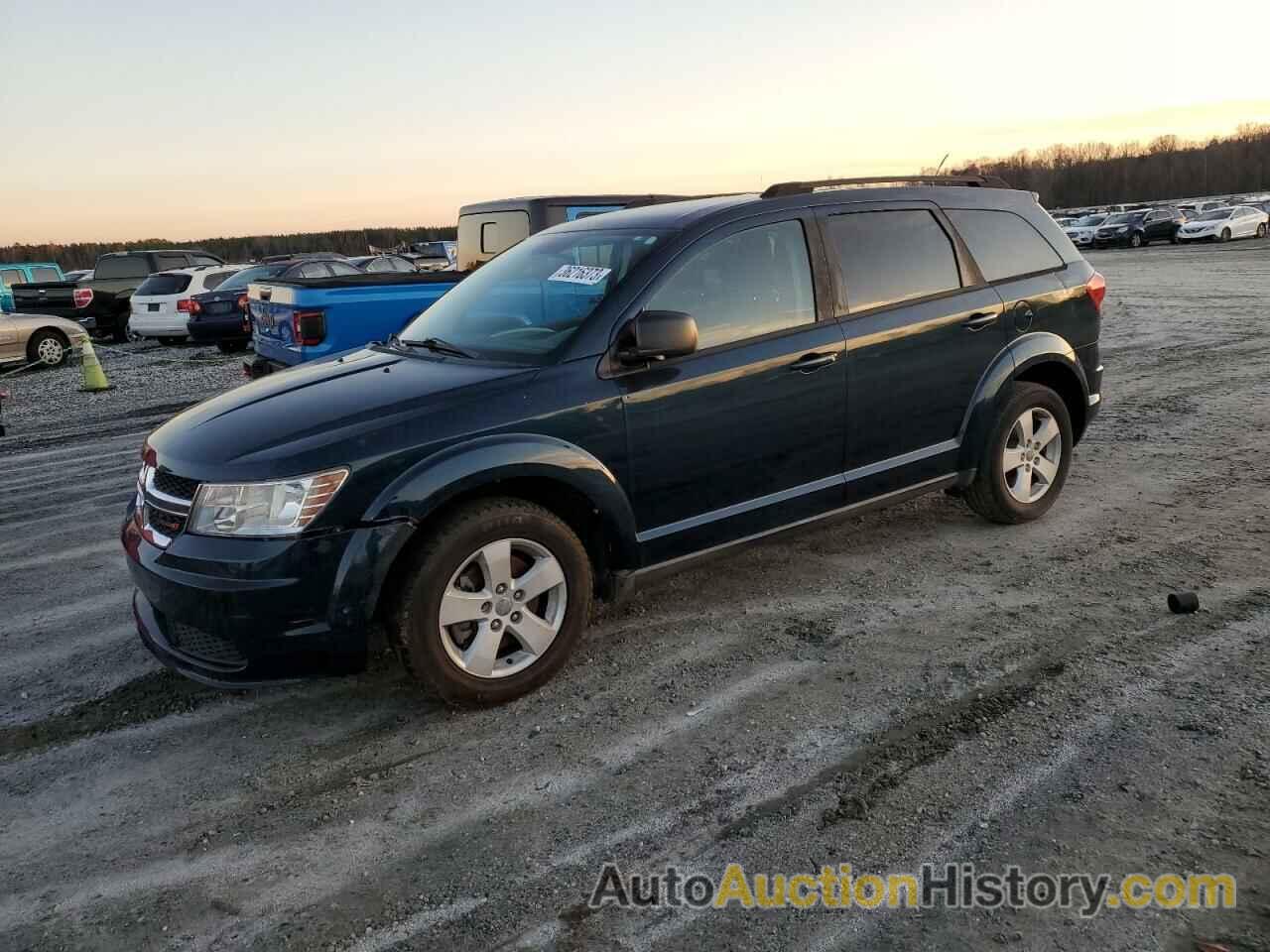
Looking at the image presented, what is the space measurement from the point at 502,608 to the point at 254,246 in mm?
78742

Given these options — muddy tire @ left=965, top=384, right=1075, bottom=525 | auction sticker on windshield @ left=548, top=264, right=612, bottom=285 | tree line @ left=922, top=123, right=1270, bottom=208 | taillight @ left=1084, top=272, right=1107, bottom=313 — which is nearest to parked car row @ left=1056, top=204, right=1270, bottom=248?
taillight @ left=1084, top=272, right=1107, bottom=313

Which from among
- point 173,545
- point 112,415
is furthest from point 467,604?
point 112,415

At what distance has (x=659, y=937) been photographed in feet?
7.98

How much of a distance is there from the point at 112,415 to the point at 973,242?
9.97 metres

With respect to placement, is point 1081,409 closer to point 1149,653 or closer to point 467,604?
point 1149,653

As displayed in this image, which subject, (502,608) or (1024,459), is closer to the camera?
(502,608)

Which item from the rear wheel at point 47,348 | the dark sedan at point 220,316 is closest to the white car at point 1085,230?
the dark sedan at point 220,316

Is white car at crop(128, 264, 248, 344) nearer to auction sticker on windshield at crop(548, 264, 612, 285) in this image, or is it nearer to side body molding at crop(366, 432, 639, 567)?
auction sticker on windshield at crop(548, 264, 612, 285)

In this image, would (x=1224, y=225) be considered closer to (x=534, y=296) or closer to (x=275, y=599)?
(x=534, y=296)

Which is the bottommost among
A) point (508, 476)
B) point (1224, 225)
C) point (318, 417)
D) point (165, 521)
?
point (165, 521)

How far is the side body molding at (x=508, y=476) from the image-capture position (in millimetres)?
3312

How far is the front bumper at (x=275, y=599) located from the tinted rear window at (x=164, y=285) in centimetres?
1748

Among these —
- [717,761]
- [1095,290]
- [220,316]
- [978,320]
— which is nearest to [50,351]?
[220,316]

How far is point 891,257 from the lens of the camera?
4645 mm
